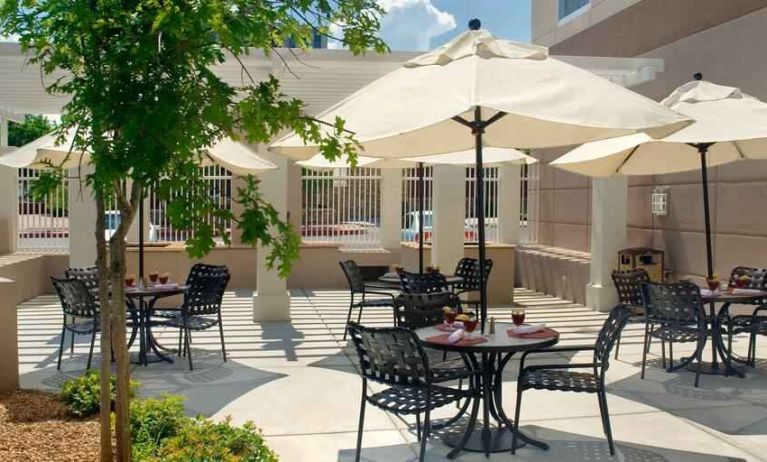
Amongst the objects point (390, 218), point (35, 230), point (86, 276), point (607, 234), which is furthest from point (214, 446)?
point (390, 218)

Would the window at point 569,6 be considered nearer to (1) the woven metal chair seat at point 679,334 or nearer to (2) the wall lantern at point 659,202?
(2) the wall lantern at point 659,202

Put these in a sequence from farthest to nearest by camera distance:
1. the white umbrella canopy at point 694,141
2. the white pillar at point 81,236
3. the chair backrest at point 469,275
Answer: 1. the white pillar at point 81,236
2. the chair backrest at point 469,275
3. the white umbrella canopy at point 694,141

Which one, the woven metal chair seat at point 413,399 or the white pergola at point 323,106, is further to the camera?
the white pergola at point 323,106

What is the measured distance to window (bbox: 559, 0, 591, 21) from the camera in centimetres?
1430

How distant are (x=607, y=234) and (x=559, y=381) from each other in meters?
6.90

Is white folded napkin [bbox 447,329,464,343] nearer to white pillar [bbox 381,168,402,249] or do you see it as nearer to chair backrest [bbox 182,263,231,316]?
chair backrest [bbox 182,263,231,316]

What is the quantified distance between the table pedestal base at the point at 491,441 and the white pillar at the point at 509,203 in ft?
33.7

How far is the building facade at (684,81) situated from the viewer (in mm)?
9266

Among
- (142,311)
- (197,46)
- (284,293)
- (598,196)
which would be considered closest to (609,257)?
(598,196)

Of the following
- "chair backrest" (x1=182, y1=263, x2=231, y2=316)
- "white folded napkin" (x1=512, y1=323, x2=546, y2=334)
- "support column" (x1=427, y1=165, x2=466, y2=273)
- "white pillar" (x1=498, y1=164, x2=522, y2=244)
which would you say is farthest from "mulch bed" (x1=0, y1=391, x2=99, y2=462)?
"white pillar" (x1=498, y1=164, x2=522, y2=244)

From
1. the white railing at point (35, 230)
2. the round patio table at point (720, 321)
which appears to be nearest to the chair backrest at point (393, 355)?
the round patio table at point (720, 321)

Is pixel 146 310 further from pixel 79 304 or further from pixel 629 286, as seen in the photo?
pixel 629 286

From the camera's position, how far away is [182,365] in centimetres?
721

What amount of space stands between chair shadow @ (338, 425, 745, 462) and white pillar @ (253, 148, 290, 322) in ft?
17.2
